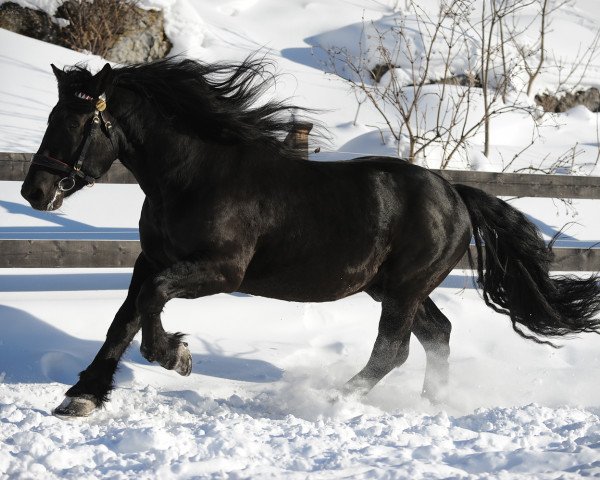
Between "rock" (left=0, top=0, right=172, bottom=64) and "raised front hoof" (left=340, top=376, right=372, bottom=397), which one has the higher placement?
"rock" (left=0, top=0, right=172, bottom=64)

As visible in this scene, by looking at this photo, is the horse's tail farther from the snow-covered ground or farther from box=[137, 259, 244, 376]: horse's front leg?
box=[137, 259, 244, 376]: horse's front leg

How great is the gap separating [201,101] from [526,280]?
7.34ft

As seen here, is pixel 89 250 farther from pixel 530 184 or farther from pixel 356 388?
pixel 530 184

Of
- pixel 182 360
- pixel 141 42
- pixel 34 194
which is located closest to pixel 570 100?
pixel 141 42

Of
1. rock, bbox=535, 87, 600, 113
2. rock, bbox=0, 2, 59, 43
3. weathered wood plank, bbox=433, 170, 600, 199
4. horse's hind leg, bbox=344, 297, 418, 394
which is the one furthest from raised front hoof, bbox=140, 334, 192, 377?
rock, bbox=535, 87, 600, 113

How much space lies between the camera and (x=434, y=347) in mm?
4879

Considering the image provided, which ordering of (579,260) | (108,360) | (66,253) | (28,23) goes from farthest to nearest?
(28,23) < (579,260) < (66,253) < (108,360)

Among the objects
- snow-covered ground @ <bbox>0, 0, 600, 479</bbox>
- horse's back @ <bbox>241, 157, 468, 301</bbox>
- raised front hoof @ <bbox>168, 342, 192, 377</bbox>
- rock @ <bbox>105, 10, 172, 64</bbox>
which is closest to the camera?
snow-covered ground @ <bbox>0, 0, 600, 479</bbox>

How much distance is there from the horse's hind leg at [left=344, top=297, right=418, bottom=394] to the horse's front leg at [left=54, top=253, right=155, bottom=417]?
4.12ft

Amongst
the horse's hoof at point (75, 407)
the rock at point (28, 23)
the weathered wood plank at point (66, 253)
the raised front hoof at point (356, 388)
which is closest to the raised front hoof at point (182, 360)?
the horse's hoof at point (75, 407)

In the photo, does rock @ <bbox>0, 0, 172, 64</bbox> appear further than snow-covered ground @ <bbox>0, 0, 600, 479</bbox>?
Yes

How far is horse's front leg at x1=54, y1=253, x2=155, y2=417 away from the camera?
3.96m

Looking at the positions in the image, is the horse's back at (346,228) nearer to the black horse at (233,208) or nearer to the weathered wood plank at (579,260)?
the black horse at (233,208)

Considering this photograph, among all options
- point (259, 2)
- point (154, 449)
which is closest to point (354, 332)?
point (154, 449)
